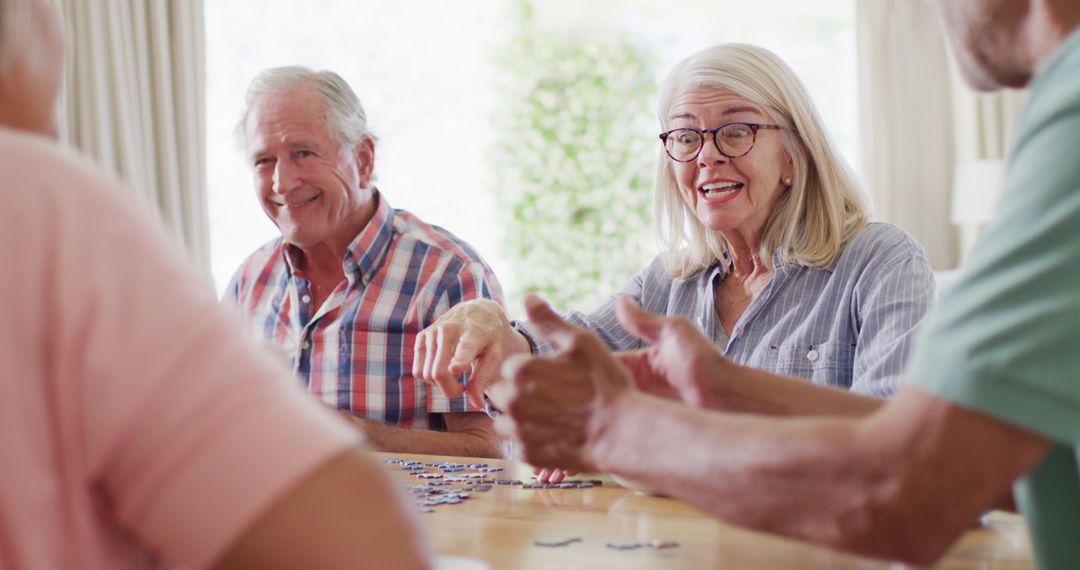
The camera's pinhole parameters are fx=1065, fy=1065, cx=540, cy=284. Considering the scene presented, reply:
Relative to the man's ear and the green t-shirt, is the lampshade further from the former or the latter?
the green t-shirt

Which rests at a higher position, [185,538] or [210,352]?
[210,352]

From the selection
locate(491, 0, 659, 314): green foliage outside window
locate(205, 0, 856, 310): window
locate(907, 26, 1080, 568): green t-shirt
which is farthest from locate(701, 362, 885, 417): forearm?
locate(491, 0, 659, 314): green foliage outside window

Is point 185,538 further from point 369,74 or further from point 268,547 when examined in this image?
point 369,74

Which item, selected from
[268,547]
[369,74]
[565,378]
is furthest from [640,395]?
[369,74]

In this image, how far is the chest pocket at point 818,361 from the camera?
2264 millimetres

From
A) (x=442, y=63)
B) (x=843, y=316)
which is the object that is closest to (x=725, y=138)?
(x=843, y=316)

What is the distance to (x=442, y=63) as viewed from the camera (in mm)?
6742

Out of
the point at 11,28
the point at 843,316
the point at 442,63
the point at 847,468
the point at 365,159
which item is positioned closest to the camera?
the point at 11,28

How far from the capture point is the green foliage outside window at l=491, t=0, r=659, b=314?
7035mm

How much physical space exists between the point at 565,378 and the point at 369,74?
215 inches

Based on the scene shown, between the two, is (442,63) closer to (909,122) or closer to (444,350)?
(909,122)

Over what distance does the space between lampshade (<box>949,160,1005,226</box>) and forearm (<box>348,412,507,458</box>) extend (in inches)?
180

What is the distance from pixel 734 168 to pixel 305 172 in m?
1.40

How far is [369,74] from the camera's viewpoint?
6.41 m
